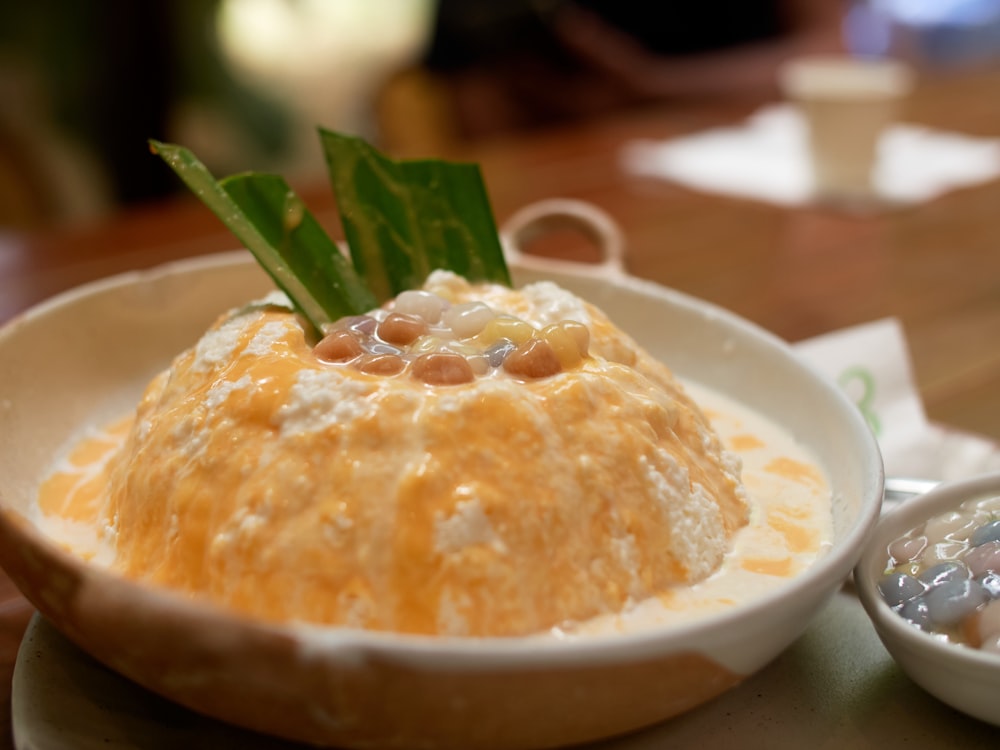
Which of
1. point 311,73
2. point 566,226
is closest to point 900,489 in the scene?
point 566,226

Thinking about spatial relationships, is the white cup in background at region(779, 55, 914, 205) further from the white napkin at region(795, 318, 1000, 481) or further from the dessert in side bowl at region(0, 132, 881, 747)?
the dessert in side bowl at region(0, 132, 881, 747)

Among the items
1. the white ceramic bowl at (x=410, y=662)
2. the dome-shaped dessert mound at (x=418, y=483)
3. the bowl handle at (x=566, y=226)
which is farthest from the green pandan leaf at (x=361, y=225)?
the white ceramic bowl at (x=410, y=662)

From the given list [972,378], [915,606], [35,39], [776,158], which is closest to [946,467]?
[972,378]

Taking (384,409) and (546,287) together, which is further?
(546,287)

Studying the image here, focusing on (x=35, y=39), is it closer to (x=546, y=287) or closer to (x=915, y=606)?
(x=546, y=287)

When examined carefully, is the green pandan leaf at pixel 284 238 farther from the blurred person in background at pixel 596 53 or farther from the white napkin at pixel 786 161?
the blurred person in background at pixel 596 53

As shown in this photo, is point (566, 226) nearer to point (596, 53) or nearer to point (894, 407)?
point (894, 407)
